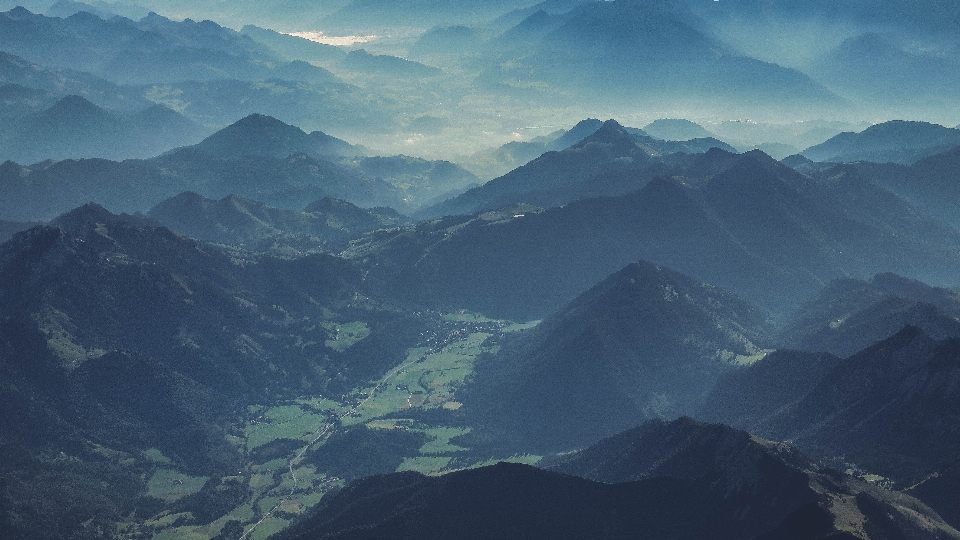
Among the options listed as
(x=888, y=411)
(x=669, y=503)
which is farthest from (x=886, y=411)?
(x=669, y=503)

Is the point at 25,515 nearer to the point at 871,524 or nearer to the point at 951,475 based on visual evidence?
the point at 871,524

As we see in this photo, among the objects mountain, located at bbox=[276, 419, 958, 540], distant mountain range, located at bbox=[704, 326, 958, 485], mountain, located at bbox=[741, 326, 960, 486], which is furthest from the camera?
distant mountain range, located at bbox=[704, 326, 958, 485]

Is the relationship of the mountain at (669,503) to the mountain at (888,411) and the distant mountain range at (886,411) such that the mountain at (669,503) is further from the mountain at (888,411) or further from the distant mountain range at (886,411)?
the distant mountain range at (886,411)

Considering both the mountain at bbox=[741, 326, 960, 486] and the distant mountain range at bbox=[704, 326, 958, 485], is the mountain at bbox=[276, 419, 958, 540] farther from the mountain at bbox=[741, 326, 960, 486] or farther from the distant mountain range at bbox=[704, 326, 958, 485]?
the distant mountain range at bbox=[704, 326, 958, 485]

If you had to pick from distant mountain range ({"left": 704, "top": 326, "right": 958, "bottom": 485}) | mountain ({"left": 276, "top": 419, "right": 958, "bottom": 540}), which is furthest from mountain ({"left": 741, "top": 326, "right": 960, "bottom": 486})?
mountain ({"left": 276, "top": 419, "right": 958, "bottom": 540})

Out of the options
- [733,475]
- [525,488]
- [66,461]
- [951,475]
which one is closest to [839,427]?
[951,475]

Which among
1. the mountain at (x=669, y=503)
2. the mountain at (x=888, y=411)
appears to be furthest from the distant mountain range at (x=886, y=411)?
the mountain at (x=669, y=503)

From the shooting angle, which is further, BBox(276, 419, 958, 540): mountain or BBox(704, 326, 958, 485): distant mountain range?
BBox(704, 326, 958, 485): distant mountain range

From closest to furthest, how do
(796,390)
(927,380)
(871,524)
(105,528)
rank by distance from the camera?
(871,524) → (927,380) → (105,528) → (796,390)
